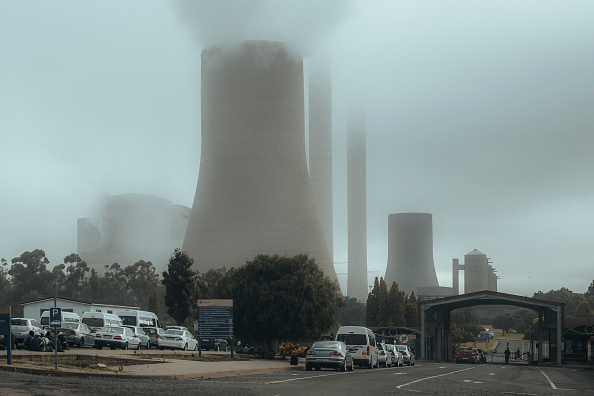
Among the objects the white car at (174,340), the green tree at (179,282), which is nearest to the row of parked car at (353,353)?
the white car at (174,340)

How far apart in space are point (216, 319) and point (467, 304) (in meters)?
40.0

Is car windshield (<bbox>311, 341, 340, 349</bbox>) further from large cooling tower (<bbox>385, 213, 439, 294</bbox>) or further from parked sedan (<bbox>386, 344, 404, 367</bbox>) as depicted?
large cooling tower (<bbox>385, 213, 439, 294</bbox>)

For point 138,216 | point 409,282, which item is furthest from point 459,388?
point 409,282

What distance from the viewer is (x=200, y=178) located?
72.1 m

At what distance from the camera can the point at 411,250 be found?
12988cm

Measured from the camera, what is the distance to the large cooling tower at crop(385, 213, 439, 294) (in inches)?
5020

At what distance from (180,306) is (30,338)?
104 ft

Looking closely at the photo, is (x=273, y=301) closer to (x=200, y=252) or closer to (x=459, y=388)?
(x=459, y=388)

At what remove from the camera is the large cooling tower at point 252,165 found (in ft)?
229

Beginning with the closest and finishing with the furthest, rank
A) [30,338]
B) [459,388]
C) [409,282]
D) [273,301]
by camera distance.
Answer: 1. [459,388]
2. [30,338]
3. [273,301]
4. [409,282]

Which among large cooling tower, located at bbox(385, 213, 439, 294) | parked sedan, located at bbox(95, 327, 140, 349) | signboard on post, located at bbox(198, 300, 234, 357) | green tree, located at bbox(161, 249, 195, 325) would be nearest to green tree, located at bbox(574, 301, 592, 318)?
large cooling tower, located at bbox(385, 213, 439, 294)

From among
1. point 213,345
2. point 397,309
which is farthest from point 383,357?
point 397,309

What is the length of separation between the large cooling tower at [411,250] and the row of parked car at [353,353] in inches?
3266

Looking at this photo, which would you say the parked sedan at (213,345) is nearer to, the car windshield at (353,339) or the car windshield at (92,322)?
the car windshield at (92,322)
